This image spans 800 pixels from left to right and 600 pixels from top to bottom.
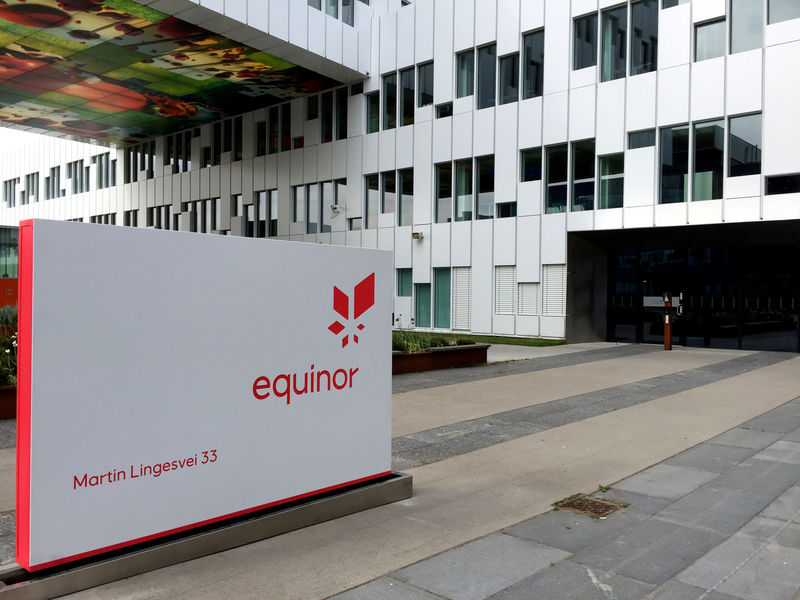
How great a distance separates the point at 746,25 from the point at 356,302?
1987cm

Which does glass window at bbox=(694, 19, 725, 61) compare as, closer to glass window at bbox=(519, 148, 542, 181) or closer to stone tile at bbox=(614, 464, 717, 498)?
glass window at bbox=(519, 148, 542, 181)

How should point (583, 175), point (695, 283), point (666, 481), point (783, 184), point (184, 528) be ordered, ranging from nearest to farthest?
point (184, 528)
point (666, 481)
point (783, 184)
point (695, 283)
point (583, 175)

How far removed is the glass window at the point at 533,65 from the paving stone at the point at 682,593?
898 inches

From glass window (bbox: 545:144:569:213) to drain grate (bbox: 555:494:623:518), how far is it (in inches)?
763

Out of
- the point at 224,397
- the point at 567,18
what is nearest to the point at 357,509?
the point at 224,397

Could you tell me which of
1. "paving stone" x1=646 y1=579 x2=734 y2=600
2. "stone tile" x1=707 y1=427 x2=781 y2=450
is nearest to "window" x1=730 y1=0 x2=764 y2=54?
"stone tile" x1=707 y1=427 x2=781 y2=450

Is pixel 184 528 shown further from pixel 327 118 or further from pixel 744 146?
pixel 327 118

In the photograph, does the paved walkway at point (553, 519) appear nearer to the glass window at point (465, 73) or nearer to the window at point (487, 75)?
the window at point (487, 75)

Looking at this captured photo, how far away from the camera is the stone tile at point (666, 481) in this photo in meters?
6.20

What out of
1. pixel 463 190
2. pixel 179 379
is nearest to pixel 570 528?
pixel 179 379

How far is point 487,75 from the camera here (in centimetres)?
2644

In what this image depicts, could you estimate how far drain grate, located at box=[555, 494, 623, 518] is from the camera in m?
5.59

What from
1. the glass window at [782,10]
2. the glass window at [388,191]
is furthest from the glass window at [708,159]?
the glass window at [388,191]

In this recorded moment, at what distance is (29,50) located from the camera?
26.9 m
